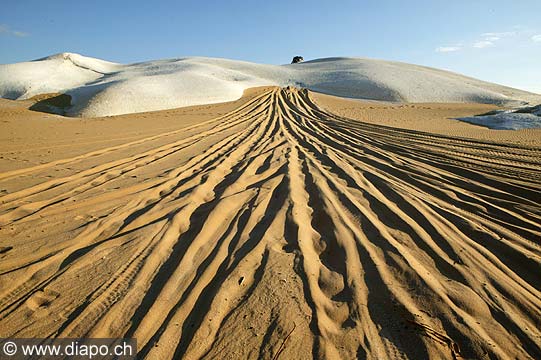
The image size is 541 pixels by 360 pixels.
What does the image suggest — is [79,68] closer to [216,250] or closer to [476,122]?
[476,122]

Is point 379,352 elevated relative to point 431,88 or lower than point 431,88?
lower

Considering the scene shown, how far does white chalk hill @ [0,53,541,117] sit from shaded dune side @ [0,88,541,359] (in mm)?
15695

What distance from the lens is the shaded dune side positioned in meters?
2.14

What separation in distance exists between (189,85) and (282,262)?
23.4 m

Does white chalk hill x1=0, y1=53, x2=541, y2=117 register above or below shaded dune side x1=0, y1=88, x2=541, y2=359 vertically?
above

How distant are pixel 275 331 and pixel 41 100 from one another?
25.2 metres

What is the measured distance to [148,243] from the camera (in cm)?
320

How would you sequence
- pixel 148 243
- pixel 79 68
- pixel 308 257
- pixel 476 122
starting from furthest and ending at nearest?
1. pixel 79 68
2. pixel 476 122
3. pixel 148 243
4. pixel 308 257

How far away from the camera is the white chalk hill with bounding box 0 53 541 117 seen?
2005 cm

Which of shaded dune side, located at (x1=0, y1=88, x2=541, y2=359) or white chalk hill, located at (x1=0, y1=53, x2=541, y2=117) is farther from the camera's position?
white chalk hill, located at (x1=0, y1=53, x2=541, y2=117)

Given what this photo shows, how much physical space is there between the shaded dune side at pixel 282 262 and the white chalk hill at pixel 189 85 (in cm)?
1570

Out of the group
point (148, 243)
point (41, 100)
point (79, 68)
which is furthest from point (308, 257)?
point (79, 68)

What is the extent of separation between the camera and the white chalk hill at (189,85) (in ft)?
65.8

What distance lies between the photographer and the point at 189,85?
24328 millimetres
